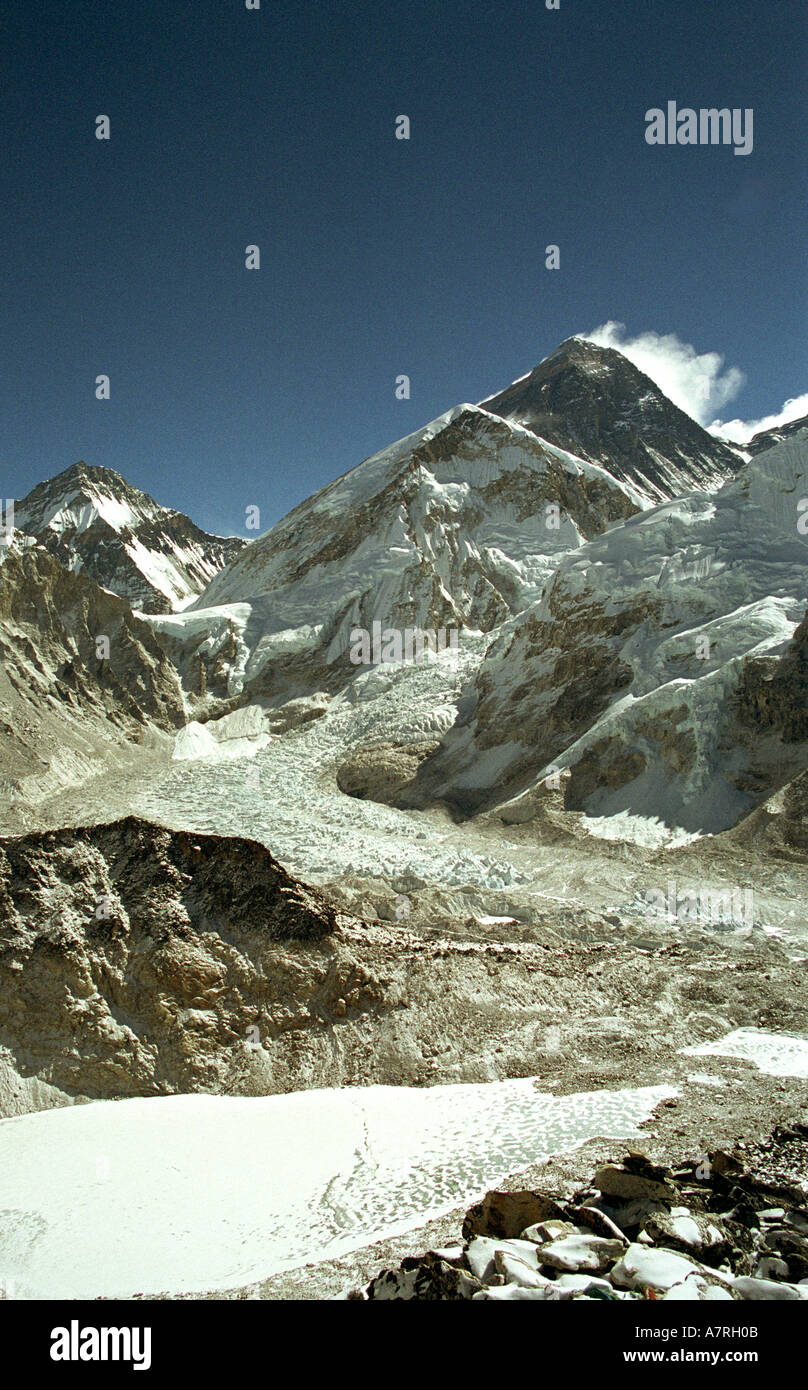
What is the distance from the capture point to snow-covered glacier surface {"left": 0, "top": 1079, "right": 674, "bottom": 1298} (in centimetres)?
584

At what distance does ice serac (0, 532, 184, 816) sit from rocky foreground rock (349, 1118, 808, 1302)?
27292 millimetres

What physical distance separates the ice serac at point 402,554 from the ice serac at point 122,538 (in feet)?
74.9

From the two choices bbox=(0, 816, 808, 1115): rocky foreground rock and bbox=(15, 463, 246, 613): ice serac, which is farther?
bbox=(15, 463, 246, 613): ice serac

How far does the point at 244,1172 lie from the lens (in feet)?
23.7

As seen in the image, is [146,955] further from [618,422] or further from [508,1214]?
[618,422]

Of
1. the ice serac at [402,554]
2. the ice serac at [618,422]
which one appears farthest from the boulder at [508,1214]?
the ice serac at [618,422]

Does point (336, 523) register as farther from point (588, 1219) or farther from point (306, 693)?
point (588, 1219)

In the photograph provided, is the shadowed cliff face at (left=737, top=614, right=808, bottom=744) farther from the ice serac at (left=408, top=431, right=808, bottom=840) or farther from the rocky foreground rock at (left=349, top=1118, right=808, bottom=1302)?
the rocky foreground rock at (left=349, top=1118, right=808, bottom=1302)

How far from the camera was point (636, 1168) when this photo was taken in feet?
21.2

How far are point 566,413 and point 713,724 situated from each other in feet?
296

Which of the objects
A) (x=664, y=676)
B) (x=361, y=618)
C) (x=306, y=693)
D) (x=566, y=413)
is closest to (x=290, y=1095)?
(x=664, y=676)

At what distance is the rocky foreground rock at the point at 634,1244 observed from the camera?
455cm

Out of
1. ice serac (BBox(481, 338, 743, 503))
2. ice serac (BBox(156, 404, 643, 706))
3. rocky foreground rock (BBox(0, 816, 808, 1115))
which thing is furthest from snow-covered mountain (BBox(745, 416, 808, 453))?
rocky foreground rock (BBox(0, 816, 808, 1115))

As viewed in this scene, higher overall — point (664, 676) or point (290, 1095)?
point (664, 676)
